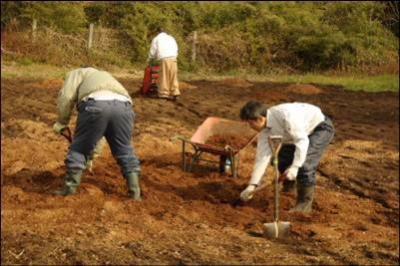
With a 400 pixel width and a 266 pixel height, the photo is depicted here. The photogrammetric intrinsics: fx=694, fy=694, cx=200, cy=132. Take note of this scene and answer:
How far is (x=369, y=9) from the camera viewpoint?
7.19 feet

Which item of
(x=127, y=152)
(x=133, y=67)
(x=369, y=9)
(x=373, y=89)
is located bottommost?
(x=373, y=89)

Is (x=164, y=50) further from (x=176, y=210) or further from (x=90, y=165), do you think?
(x=90, y=165)

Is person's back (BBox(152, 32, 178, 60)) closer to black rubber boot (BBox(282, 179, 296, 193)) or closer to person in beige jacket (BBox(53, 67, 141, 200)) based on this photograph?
person in beige jacket (BBox(53, 67, 141, 200))

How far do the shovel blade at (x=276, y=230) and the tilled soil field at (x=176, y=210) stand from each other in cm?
6

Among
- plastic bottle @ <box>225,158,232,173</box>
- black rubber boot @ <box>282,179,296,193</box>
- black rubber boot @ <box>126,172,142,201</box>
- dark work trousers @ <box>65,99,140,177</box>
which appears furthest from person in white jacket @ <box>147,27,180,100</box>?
plastic bottle @ <box>225,158,232,173</box>

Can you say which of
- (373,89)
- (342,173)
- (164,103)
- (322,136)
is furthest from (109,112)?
(373,89)

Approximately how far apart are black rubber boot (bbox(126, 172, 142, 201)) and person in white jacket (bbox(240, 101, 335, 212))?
0.92 meters

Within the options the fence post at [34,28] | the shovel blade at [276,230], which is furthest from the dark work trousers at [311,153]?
the fence post at [34,28]

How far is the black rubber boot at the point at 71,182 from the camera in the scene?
19.1ft

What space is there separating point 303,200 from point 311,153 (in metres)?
0.44

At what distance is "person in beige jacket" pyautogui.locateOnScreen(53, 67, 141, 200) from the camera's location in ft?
15.2

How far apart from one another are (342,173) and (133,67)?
21.9 feet

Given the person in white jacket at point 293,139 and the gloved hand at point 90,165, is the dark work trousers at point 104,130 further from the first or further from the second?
the person in white jacket at point 293,139

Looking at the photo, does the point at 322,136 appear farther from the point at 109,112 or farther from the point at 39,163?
the point at 39,163
